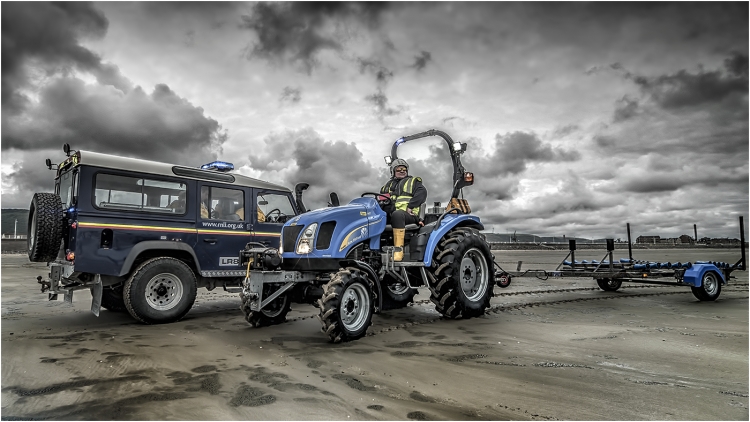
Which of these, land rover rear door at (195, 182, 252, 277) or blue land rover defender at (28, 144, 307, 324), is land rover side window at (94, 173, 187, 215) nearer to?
blue land rover defender at (28, 144, 307, 324)

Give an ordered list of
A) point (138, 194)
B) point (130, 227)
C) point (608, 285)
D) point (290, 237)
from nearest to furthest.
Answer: point (290, 237) < point (130, 227) < point (138, 194) < point (608, 285)

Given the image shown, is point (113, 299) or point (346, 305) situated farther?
point (113, 299)

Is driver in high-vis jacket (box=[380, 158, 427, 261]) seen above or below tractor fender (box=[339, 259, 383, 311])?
above

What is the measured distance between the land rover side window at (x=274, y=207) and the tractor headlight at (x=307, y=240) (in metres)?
3.31

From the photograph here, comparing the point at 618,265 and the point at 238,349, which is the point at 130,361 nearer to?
the point at 238,349

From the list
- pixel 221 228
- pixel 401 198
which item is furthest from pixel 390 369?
pixel 221 228

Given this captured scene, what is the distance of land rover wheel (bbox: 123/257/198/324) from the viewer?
694 centimetres

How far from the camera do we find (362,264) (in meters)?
5.88

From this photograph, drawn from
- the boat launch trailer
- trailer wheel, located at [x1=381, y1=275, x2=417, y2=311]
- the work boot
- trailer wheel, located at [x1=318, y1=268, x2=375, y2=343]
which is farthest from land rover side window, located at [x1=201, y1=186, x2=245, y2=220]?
the boat launch trailer

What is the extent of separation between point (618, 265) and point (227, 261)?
28.1ft

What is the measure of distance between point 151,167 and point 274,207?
250 centimetres

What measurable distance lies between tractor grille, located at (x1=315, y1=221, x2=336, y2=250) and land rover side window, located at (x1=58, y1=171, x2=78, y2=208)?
13.6 feet

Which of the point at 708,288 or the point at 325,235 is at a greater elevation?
the point at 325,235

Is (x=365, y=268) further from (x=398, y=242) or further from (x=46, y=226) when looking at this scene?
Answer: (x=46, y=226)
